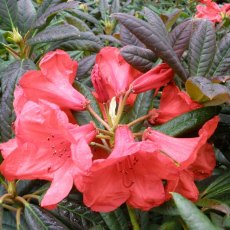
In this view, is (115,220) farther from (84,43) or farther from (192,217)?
(84,43)

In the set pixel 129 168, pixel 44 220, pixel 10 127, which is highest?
pixel 129 168

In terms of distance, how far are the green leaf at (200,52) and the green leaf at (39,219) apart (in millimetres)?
536

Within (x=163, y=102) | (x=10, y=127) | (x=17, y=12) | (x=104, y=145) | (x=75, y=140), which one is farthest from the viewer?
(x=17, y=12)

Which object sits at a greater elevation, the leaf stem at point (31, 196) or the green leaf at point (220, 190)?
the green leaf at point (220, 190)

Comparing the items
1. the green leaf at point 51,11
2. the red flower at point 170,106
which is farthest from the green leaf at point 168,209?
the green leaf at point 51,11

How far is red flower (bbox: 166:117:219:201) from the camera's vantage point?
3.41ft

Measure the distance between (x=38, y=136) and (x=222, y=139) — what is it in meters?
0.55

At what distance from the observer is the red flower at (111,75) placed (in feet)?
3.87

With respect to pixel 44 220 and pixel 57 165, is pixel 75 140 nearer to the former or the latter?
pixel 57 165

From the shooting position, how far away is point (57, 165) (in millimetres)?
1141

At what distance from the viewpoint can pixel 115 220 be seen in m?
1.23

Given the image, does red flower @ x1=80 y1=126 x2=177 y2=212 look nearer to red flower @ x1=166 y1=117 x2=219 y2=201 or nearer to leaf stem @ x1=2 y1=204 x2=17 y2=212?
red flower @ x1=166 y1=117 x2=219 y2=201

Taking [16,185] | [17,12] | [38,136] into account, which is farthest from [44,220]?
[17,12]

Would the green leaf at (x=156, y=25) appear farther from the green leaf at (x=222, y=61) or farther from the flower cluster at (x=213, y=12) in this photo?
the flower cluster at (x=213, y=12)
